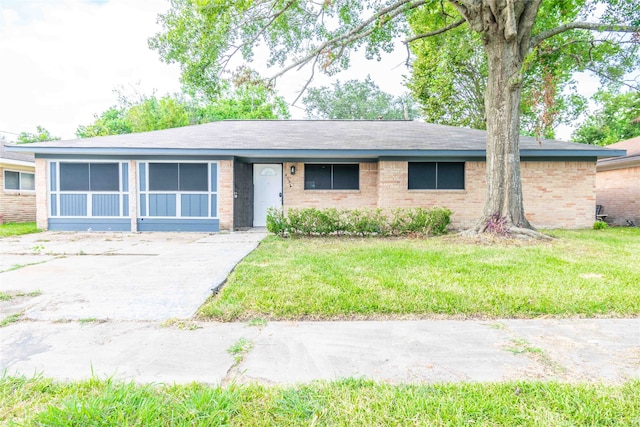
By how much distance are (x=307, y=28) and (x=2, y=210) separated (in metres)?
12.8

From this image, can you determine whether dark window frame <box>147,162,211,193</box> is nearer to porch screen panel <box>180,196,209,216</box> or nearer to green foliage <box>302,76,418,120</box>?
porch screen panel <box>180,196,209,216</box>

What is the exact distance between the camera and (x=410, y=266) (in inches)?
201

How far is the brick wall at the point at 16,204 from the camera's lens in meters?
12.4

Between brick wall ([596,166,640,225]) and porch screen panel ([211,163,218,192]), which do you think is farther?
brick wall ([596,166,640,225])

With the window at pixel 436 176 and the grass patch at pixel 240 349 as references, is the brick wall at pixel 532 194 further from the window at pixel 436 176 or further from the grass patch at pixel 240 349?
the grass patch at pixel 240 349

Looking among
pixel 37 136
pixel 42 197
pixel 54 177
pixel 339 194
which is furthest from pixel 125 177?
pixel 37 136

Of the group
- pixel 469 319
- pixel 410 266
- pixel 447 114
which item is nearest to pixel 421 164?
pixel 410 266

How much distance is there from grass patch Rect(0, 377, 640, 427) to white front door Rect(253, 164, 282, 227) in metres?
9.73

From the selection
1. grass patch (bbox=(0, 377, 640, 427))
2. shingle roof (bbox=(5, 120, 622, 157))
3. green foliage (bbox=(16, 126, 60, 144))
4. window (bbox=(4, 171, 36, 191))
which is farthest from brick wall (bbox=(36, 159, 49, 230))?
green foliage (bbox=(16, 126, 60, 144))

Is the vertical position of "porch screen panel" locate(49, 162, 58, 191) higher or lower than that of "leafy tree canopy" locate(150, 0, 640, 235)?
lower

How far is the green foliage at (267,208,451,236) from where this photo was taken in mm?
8664

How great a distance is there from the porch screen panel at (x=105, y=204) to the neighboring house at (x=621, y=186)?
17.7 m

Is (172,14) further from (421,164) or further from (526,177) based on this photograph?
(526,177)

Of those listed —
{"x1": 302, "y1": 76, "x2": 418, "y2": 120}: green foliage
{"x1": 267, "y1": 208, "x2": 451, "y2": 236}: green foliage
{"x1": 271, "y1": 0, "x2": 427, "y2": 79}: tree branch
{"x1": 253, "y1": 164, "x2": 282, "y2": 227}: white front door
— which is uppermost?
{"x1": 302, "y1": 76, "x2": 418, "y2": 120}: green foliage
